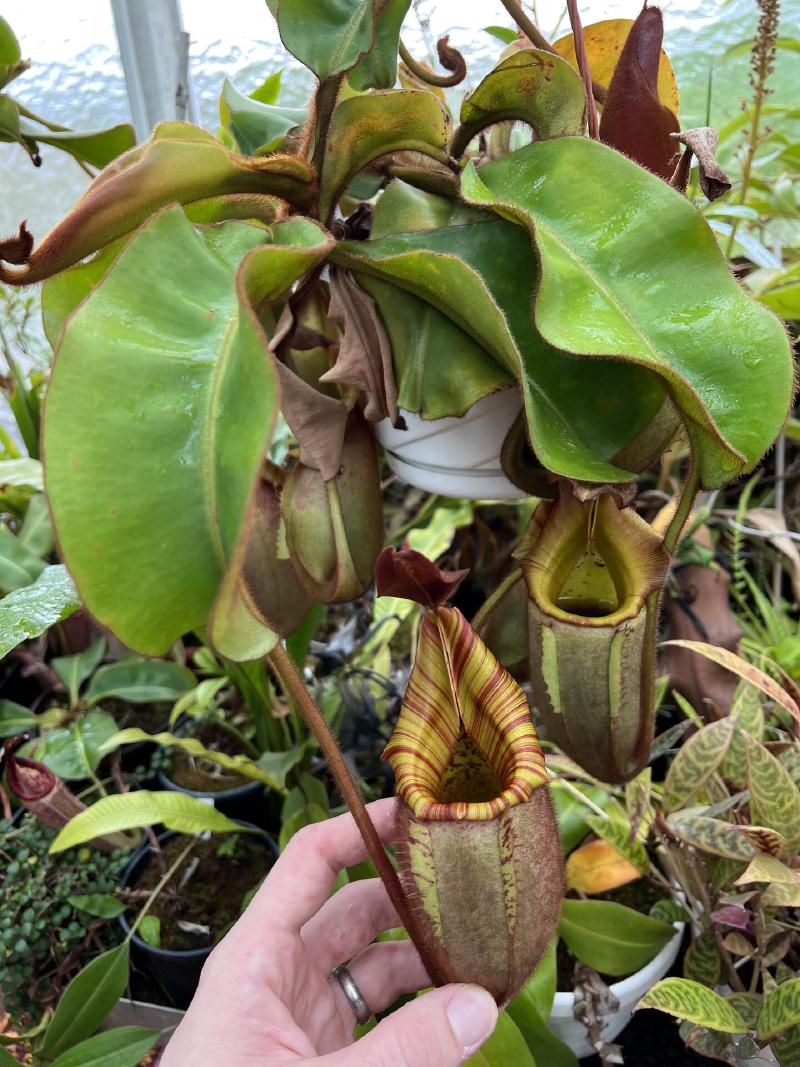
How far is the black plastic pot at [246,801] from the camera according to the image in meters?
1.10

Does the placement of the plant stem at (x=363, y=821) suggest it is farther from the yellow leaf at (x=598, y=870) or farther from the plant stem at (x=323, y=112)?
the yellow leaf at (x=598, y=870)

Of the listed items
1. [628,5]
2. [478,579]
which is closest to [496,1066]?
[478,579]

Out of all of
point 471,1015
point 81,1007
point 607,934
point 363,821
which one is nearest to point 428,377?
point 363,821

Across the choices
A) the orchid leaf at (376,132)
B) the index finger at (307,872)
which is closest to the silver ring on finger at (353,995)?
the index finger at (307,872)

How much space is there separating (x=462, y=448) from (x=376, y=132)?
7.9 inches

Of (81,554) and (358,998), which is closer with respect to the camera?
(81,554)

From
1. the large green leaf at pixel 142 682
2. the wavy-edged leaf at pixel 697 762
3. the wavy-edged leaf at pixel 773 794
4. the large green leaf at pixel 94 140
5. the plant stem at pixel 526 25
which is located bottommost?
the large green leaf at pixel 142 682

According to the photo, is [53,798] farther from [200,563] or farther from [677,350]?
[677,350]

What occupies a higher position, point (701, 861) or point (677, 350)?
point (677, 350)

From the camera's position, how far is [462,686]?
512 millimetres

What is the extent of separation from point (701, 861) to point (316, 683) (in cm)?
55

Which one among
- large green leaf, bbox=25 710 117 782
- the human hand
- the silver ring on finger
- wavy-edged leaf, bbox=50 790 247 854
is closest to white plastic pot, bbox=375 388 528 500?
the human hand

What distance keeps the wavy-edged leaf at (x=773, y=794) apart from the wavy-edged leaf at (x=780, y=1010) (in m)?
0.11

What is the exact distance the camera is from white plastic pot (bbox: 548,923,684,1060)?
0.80 m
